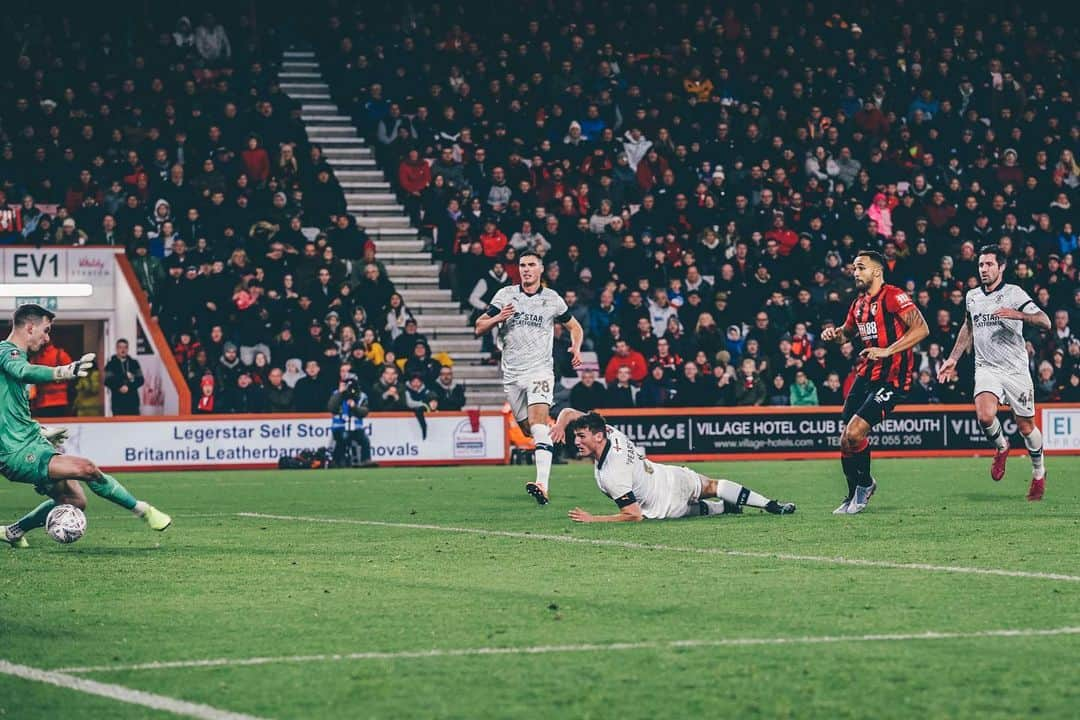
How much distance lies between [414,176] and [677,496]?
17566 mm

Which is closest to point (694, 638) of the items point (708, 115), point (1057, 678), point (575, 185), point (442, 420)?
point (1057, 678)

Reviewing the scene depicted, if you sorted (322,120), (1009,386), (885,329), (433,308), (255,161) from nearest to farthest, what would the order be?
(885,329)
(1009,386)
(255,161)
(433,308)
(322,120)

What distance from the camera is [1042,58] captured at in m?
36.9

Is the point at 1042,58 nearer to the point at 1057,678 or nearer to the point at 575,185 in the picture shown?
the point at 575,185

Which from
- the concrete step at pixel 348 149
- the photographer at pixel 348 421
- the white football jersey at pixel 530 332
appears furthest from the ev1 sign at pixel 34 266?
the white football jersey at pixel 530 332

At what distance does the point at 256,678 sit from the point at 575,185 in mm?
24594

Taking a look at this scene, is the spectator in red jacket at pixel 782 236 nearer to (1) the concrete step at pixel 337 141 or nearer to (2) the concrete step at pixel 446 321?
(2) the concrete step at pixel 446 321

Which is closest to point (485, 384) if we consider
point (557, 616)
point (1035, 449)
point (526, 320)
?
point (526, 320)

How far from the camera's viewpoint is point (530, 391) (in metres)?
17.4

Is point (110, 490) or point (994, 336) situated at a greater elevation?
point (994, 336)

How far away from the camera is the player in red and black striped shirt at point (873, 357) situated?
14547 mm

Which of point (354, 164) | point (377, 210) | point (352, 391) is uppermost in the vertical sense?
point (354, 164)

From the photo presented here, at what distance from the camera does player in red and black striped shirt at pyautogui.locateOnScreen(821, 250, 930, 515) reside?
47.7 feet

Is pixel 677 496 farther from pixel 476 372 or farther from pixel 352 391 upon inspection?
pixel 476 372
